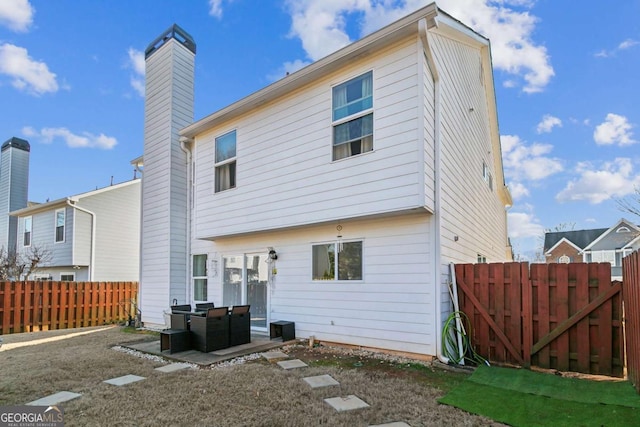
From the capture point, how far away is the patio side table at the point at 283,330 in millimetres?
7562

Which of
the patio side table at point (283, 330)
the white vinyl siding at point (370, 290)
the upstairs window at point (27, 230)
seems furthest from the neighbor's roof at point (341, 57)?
the upstairs window at point (27, 230)

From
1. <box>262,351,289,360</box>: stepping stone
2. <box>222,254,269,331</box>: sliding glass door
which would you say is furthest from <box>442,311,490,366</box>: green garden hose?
<box>222,254,269,331</box>: sliding glass door

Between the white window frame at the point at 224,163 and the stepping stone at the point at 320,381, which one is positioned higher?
the white window frame at the point at 224,163

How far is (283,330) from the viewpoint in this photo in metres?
7.55

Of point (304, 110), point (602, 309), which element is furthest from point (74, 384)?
point (602, 309)

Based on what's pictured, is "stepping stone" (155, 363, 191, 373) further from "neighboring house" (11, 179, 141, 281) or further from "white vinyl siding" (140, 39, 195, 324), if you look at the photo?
"neighboring house" (11, 179, 141, 281)

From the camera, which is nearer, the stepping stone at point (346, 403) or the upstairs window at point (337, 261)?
the stepping stone at point (346, 403)

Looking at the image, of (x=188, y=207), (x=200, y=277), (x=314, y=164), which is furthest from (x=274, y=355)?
(x=188, y=207)

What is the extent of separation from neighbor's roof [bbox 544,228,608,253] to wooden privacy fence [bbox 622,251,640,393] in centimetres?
3300

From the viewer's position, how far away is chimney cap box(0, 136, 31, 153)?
20.3 m

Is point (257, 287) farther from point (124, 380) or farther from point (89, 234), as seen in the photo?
point (89, 234)

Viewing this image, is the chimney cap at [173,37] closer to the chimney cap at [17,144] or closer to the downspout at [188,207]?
the downspout at [188,207]

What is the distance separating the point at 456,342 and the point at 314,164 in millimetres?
4150

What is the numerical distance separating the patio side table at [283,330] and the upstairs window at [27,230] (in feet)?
57.6
